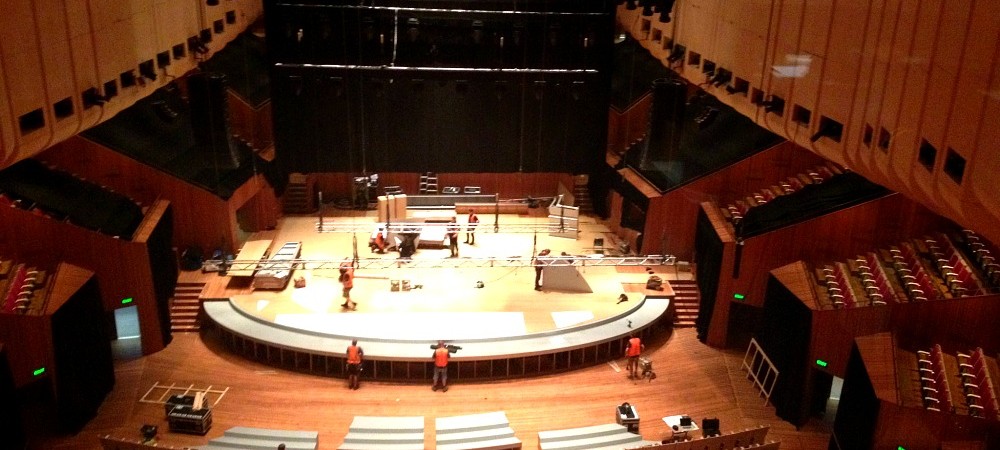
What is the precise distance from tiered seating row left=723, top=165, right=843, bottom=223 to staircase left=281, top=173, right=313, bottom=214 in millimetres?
9546

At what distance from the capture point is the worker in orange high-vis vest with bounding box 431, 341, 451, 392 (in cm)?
1330

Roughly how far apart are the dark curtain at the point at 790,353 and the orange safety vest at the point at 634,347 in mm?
2023

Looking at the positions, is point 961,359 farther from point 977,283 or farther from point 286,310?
point 286,310

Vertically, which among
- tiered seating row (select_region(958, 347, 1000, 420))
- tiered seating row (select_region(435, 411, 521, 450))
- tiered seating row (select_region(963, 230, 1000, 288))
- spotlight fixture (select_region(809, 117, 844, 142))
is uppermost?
spotlight fixture (select_region(809, 117, 844, 142))

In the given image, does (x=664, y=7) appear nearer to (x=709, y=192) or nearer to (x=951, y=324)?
(x=709, y=192)

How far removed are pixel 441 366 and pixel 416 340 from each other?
0.85 m

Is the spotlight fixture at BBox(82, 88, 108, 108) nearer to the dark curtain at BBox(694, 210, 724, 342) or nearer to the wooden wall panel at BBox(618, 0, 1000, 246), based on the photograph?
the wooden wall panel at BBox(618, 0, 1000, 246)

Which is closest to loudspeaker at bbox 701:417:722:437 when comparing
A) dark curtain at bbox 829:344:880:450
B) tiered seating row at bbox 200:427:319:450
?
dark curtain at bbox 829:344:880:450

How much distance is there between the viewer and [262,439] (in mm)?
11727

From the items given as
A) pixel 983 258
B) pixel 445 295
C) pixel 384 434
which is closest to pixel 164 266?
pixel 445 295

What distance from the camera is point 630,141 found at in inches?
788

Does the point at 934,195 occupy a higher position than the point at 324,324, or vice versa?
the point at 934,195

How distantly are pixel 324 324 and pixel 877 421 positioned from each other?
8639 mm

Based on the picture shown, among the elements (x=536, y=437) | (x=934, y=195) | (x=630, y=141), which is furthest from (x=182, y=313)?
(x=934, y=195)
